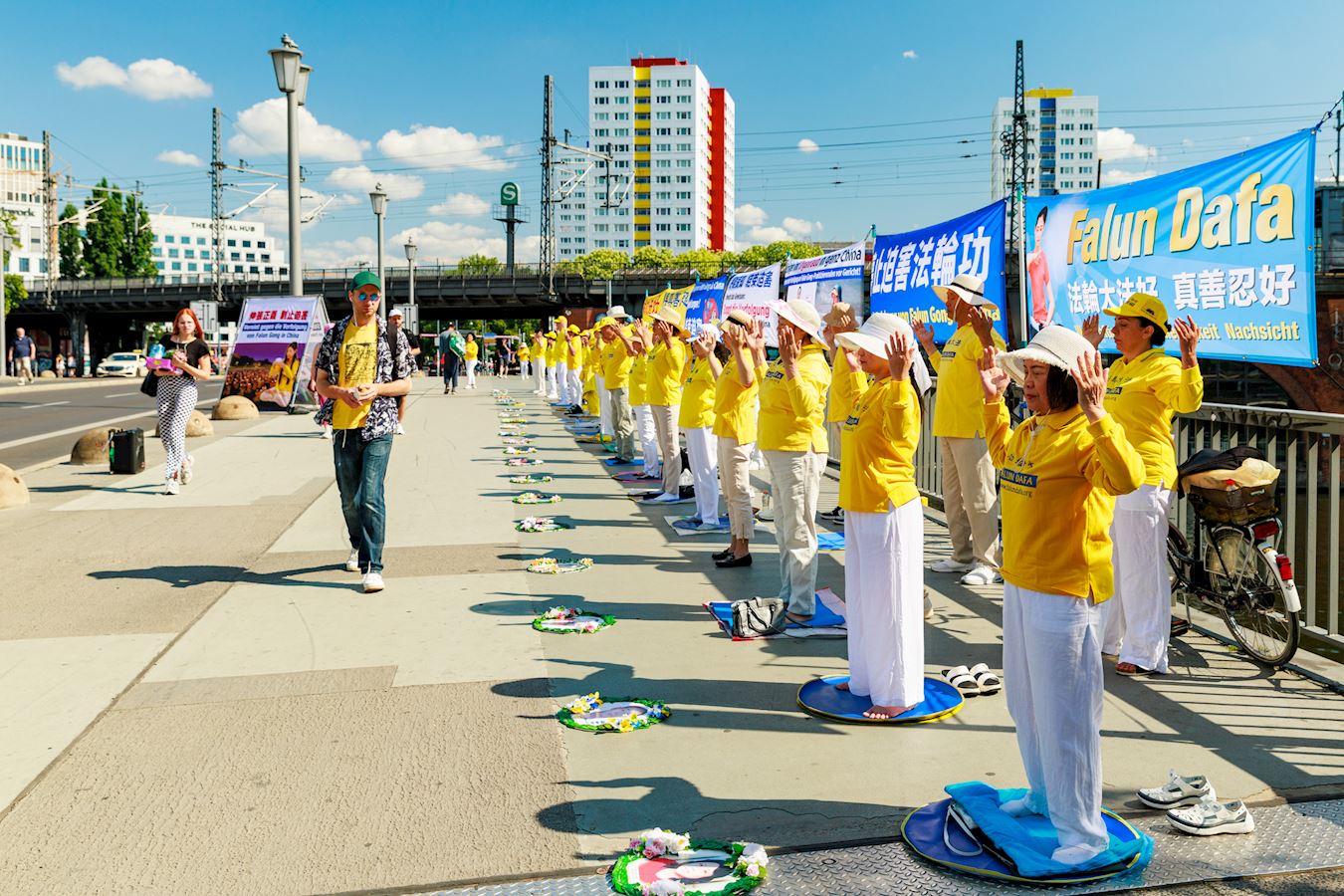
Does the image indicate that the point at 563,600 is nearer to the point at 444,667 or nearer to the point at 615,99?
the point at 444,667

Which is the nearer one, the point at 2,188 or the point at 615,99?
the point at 2,188

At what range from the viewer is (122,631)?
6312 mm

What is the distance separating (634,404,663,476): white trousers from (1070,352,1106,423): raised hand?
1007cm

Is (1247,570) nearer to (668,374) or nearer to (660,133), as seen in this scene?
(668,374)

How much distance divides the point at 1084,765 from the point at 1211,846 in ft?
2.06

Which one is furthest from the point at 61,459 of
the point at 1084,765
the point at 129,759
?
the point at 1084,765

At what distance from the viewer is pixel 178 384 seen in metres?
11.6

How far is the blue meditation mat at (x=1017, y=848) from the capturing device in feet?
11.0

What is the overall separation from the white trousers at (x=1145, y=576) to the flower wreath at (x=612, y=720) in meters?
2.35

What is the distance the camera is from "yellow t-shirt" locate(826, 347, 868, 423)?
585 cm

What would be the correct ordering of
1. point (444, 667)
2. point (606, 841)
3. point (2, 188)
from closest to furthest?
1. point (606, 841)
2. point (444, 667)
3. point (2, 188)

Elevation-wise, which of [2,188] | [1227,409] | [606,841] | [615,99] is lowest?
[606,841]

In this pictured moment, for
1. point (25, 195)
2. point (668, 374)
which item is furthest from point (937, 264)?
A: point (25, 195)

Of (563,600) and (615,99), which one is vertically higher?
(615,99)
